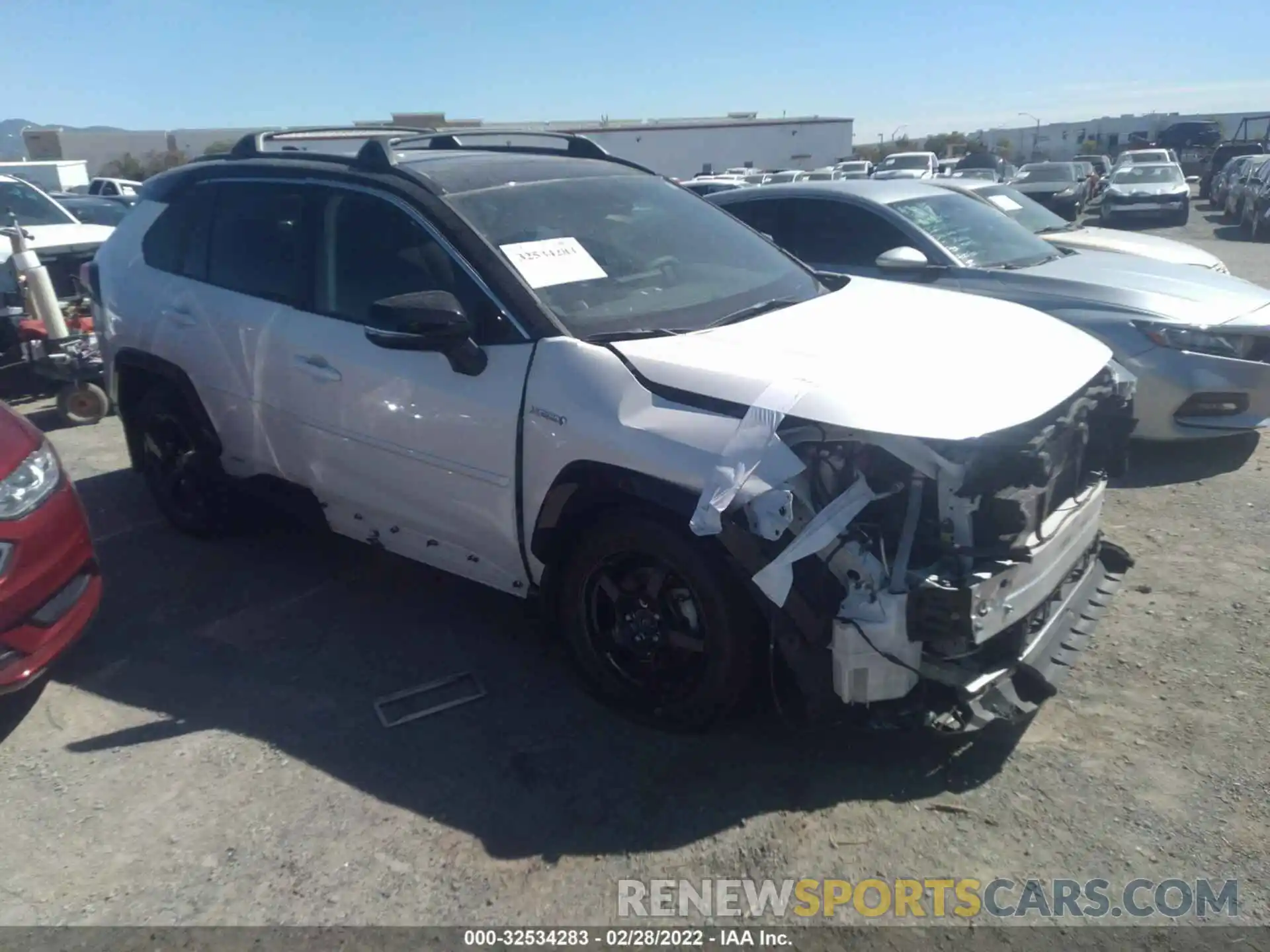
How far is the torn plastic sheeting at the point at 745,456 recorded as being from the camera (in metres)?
2.84

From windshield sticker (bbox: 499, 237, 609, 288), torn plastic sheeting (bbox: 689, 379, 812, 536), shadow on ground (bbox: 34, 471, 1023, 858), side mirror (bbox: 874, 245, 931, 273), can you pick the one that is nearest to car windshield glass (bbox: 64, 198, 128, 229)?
shadow on ground (bbox: 34, 471, 1023, 858)

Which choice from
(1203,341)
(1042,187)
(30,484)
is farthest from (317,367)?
(1042,187)

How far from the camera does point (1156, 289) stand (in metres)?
6.18

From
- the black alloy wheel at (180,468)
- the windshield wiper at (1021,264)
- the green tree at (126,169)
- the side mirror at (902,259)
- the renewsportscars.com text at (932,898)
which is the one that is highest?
the side mirror at (902,259)

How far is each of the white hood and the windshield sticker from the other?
7.17 meters

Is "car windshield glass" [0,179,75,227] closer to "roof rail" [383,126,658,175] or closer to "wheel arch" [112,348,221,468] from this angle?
A: "wheel arch" [112,348,221,468]

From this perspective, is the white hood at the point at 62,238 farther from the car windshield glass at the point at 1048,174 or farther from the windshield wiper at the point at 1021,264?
the car windshield glass at the point at 1048,174

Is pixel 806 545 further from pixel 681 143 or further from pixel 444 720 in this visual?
pixel 681 143

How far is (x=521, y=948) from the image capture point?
8.54ft

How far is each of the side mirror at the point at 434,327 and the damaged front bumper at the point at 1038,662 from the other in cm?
185

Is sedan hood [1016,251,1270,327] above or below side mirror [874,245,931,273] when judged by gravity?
below

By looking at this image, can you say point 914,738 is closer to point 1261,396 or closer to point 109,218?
point 1261,396

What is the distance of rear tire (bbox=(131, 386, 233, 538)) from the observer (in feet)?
16.1

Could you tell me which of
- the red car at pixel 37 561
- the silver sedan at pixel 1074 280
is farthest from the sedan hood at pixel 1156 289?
the red car at pixel 37 561
